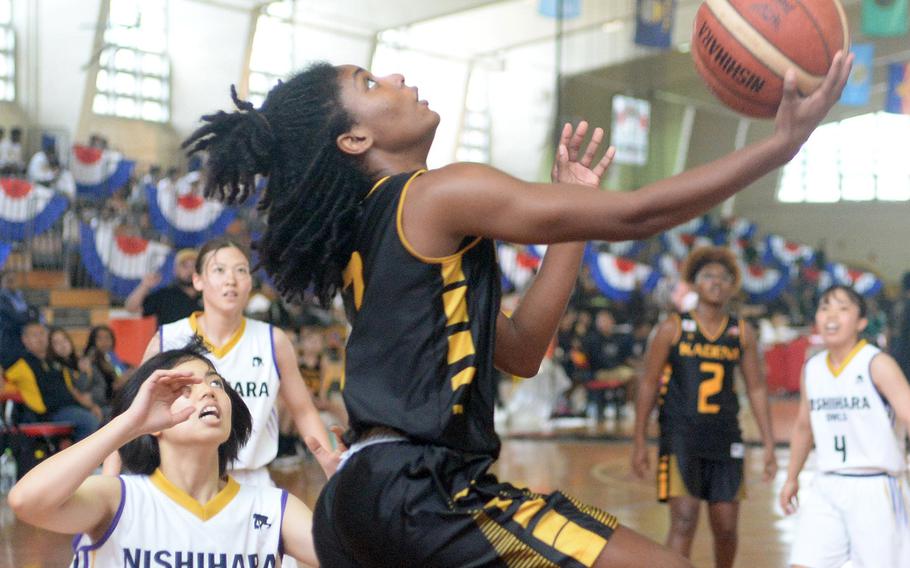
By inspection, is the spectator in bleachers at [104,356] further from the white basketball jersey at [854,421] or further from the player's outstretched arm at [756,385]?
the white basketball jersey at [854,421]

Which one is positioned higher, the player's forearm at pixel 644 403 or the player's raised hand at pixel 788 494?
the player's forearm at pixel 644 403

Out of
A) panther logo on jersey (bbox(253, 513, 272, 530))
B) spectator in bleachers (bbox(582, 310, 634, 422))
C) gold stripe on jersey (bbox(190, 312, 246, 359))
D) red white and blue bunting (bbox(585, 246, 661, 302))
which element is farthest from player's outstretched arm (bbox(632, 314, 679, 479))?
red white and blue bunting (bbox(585, 246, 661, 302))

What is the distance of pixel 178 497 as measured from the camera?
2645 millimetres

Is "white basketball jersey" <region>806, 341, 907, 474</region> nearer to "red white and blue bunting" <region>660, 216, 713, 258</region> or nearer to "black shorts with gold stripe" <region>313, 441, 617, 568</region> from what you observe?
"black shorts with gold stripe" <region>313, 441, 617, 568</region>

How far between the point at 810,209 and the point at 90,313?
58.1 feet

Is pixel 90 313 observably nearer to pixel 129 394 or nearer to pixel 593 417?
pixel 593 417

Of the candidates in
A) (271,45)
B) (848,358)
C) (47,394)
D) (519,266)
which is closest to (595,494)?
(848,358)

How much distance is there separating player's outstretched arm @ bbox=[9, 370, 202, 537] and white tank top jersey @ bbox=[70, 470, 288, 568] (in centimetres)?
9

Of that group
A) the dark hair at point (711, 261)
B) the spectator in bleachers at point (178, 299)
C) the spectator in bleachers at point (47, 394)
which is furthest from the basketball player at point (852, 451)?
the spectator in bleachers at point (47, 394)

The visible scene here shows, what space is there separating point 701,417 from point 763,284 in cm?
1528

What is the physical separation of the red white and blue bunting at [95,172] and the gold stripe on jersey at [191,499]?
12.3 meters

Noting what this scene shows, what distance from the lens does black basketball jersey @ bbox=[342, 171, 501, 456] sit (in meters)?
2.00

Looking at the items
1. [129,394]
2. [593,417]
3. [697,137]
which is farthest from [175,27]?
[129,394]

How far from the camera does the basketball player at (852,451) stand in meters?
4.57
